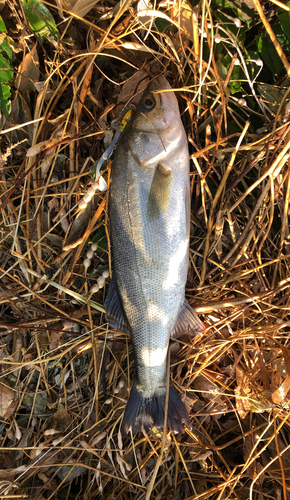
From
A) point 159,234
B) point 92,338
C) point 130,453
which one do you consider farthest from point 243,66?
point 130,453

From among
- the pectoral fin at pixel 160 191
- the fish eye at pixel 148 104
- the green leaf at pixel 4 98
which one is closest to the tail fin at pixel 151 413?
the pectoral fin at pixel 160 191

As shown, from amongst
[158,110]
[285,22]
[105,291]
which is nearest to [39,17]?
[158,110]

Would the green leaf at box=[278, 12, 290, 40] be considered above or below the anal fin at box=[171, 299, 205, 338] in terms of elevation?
above

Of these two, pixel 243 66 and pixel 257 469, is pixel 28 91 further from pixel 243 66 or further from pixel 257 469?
pixel 257 469

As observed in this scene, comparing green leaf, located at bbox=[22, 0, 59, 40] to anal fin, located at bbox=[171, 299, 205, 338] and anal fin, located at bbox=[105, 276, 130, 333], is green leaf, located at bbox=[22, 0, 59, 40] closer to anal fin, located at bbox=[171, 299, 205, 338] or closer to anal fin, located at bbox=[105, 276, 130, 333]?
anal fin, located at bbox=[105, 276, 130, 333]

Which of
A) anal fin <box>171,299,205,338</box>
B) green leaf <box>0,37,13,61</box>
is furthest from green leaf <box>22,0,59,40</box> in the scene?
anal fin <box>171,299,205,338</box>

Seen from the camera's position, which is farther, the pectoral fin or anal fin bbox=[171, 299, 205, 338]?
anal fin bbox=[171, 299, 205, 338]
